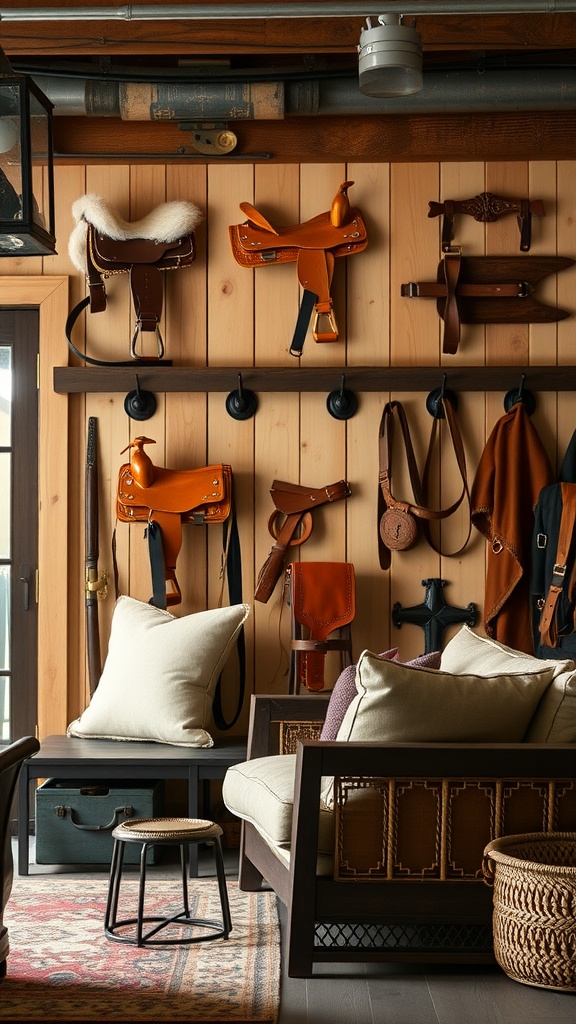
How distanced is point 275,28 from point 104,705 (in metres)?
2.55

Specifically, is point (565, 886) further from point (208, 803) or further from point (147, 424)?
point (147, 424)

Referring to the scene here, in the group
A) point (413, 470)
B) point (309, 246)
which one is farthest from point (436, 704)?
point (309, 246)

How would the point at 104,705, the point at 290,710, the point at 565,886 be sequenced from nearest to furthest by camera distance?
the point at 565,886
the point at 290,710
the point at 104,705

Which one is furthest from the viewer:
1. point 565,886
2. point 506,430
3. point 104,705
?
point 506,430

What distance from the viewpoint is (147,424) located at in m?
4.77

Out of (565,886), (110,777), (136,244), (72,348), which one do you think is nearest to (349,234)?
(136,244)

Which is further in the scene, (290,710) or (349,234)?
(349,234)

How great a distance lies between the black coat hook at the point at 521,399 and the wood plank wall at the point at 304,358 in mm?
42

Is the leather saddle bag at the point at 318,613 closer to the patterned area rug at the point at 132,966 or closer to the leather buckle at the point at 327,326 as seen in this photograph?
the leather buckle at the point at 327,326

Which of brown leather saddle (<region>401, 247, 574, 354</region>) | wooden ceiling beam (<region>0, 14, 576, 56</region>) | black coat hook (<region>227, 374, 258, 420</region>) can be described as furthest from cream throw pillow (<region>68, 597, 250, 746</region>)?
wooden ceiling beam (<region>0, 14, 576, 56</region>)

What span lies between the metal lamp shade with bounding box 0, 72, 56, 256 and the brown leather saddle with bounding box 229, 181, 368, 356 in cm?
167

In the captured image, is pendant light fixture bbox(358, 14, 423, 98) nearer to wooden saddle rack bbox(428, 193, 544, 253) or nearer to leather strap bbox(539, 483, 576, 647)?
wooden saddle rack bbox(428, 193, 544, 253)

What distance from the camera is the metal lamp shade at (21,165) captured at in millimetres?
2846

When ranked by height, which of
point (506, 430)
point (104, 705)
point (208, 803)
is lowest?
point (208, 803)
